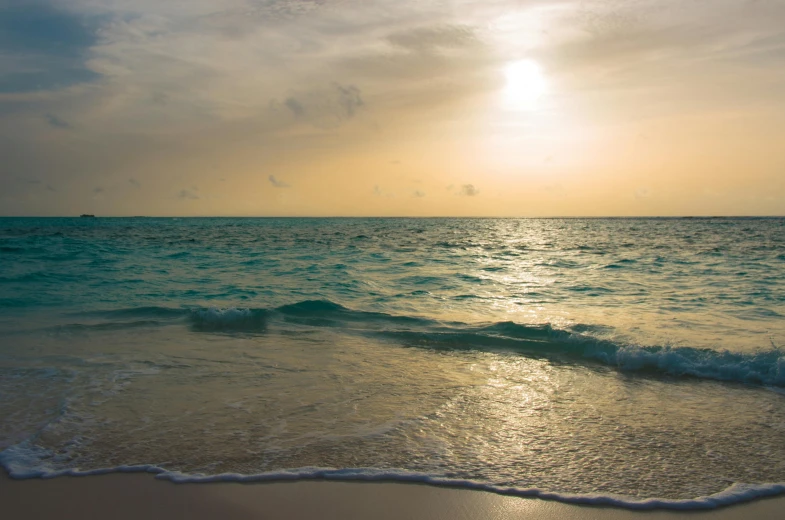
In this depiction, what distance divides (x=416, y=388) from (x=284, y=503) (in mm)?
Answer: 3232

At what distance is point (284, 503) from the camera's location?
4.36 meters

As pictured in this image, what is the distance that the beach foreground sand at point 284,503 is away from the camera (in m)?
4.21

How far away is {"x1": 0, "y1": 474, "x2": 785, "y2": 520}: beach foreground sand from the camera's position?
4215mm

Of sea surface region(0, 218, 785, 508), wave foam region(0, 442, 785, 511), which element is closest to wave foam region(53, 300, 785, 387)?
sea surface region(0, 218, 785, 508)

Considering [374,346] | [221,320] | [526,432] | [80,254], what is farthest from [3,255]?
[526,432]

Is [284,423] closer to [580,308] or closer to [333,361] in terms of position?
[333,361]

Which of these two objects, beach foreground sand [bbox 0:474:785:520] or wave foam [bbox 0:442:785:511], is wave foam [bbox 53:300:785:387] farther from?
beach foreground sand [bbox 0:474:785:520]

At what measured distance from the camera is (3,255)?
28.1 metres

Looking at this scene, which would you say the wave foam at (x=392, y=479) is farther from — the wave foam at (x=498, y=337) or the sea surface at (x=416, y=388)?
the wave foam at (x=498, y=337)

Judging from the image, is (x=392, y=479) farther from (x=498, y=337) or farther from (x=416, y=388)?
(x=498, y=337)

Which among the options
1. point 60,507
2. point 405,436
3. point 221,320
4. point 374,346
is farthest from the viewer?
point 221,320

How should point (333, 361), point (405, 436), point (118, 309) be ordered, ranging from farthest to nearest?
point (118, 309), point (333, 361), point (405, 436)

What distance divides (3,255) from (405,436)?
3097 cm

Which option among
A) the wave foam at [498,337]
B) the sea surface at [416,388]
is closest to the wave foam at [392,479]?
the sea surface at [416,388]
